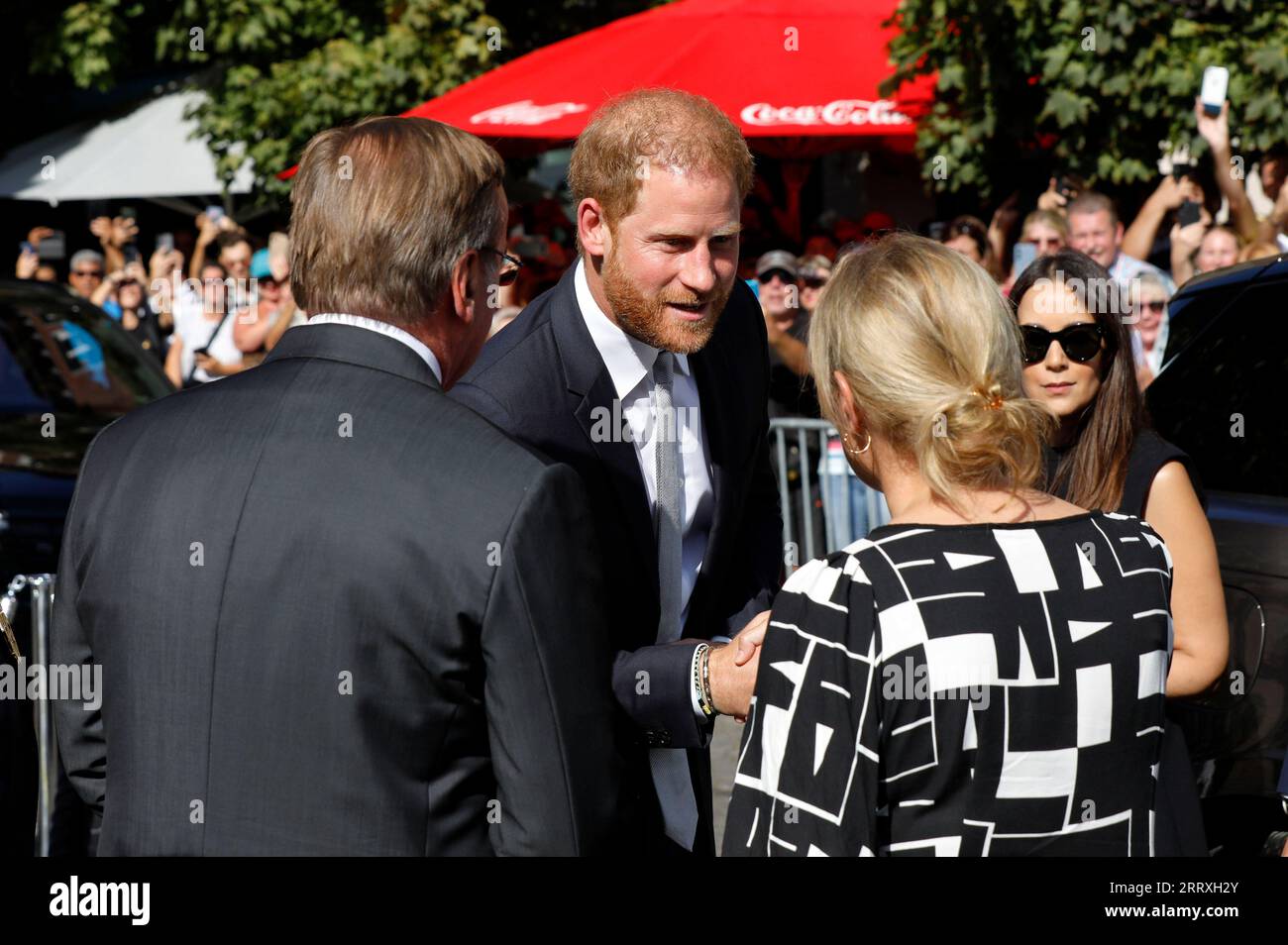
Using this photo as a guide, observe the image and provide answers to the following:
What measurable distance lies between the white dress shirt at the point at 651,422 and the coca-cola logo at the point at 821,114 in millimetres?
5712

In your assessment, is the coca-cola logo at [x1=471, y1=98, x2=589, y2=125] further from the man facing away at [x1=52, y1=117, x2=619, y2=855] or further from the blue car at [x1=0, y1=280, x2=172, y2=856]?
the man facing away at [x1=52, y1=117, x2=619, y2=855]

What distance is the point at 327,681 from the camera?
2.06 meters

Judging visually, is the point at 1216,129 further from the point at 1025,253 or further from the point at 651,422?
the point at 651,422

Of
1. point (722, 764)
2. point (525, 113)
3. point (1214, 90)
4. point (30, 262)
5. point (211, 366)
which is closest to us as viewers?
point (722, 764)

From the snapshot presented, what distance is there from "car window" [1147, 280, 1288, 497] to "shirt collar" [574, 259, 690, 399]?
183 cm

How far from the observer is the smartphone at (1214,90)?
23.6 feet

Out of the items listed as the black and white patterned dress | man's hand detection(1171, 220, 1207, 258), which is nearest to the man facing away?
the black and white patterned dress

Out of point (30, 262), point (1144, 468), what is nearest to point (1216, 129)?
point (1144, 468)

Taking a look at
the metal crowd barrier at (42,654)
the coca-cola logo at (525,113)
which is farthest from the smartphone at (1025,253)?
the metal crowd barrier at (42,654)

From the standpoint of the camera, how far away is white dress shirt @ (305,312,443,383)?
2211mm

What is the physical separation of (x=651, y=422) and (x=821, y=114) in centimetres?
598

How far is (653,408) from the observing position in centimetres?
303
